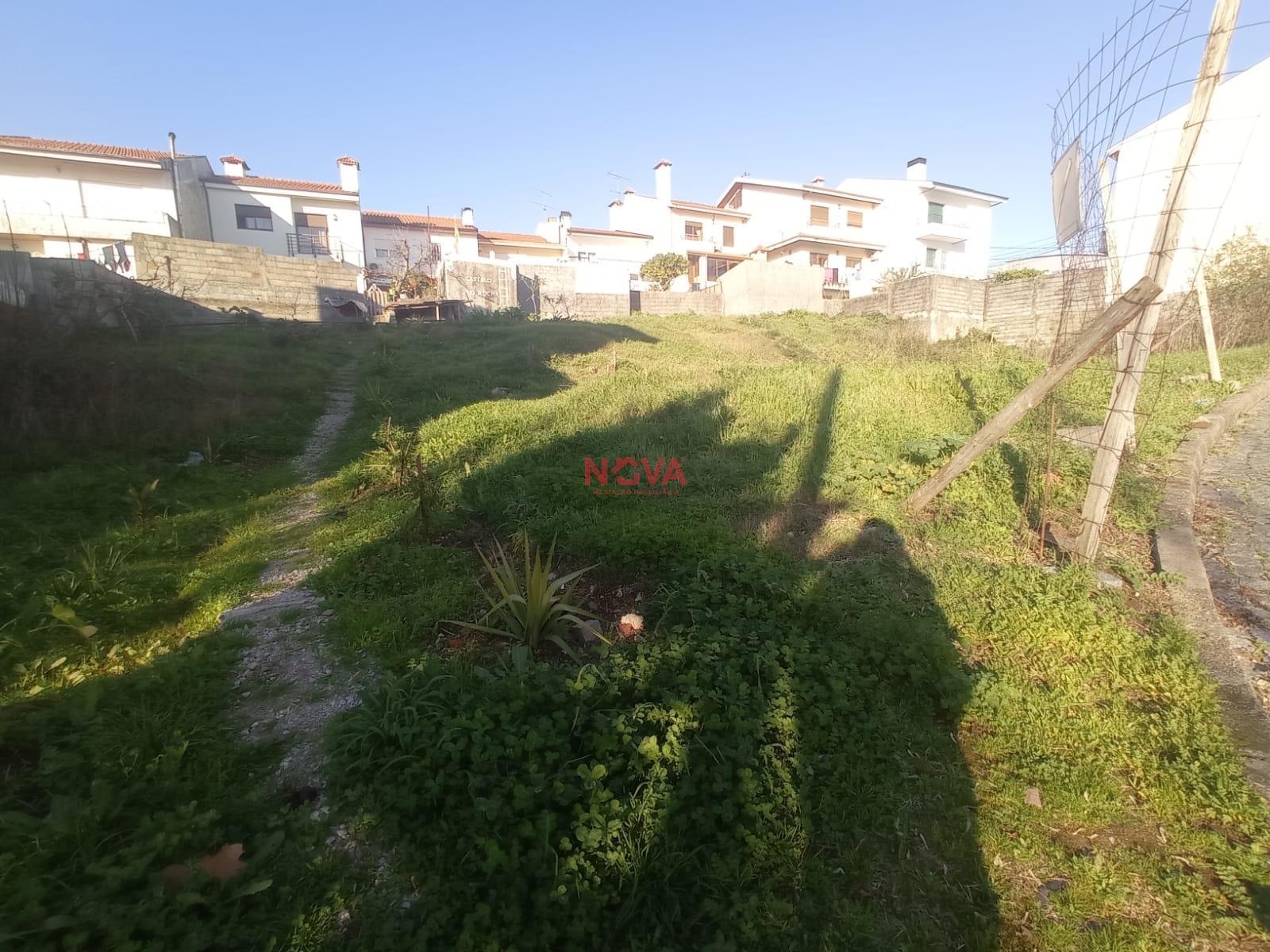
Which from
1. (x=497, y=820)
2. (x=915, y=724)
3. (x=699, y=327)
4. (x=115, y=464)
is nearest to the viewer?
(x=497, y=820)

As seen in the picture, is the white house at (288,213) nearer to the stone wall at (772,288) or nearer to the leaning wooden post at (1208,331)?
the stone wall at (772,288)

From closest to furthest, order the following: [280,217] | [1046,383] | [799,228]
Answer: [1046,383]
[280,217]
[799,228]

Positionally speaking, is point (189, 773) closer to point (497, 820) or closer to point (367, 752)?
point (367, 752)

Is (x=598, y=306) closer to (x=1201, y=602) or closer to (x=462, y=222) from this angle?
(x=462, y=222)

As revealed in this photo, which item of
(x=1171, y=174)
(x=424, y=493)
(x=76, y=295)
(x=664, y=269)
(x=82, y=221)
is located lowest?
(x=424, y=493)

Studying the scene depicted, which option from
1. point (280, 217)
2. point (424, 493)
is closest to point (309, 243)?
point (280, 217)

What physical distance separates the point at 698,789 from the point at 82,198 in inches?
1190

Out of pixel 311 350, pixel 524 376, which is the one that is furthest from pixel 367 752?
pixel 311 350

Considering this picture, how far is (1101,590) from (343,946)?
4.06 m

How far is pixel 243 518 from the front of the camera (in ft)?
16.7

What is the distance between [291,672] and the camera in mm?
2902

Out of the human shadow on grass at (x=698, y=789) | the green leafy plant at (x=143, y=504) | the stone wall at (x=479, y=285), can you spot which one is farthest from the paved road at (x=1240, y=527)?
the stone wall at (x=479, y=285)

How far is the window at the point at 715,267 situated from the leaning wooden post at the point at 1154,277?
3002 centimetres

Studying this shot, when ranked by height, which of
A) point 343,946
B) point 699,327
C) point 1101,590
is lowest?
point 343,946
